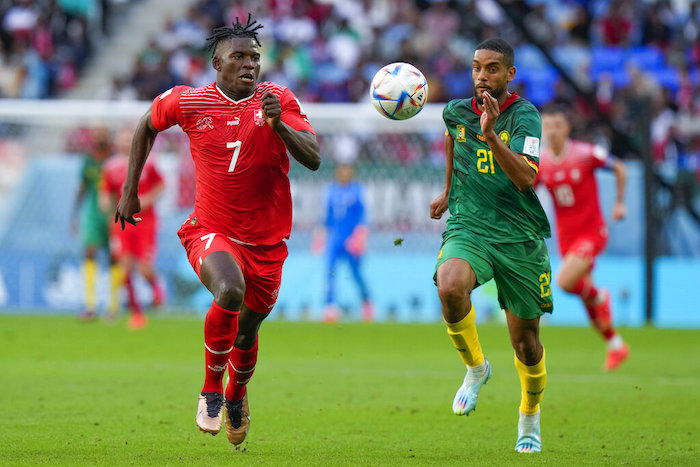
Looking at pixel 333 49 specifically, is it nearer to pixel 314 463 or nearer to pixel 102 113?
pixel 102 113

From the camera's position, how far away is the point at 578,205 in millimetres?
12078

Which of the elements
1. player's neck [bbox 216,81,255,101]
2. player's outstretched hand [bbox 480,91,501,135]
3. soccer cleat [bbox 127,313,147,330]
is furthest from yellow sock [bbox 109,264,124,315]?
player's outstretched hand [bbox 480,91,501,135]

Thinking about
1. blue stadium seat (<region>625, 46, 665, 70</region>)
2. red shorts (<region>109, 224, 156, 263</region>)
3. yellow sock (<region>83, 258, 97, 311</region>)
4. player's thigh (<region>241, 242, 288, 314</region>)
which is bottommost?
yellow sock (<region>83, 258, 97, 311</region>)

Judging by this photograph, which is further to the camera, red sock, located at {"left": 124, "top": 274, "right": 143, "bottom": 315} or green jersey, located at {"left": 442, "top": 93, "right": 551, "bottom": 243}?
red sock, located at {"left": 124, "top": 274, "right": 143, "bottom": 315}

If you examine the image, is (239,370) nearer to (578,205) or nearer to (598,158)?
(578,205)

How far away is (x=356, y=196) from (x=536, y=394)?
1141 cm

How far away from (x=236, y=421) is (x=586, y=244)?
622cm

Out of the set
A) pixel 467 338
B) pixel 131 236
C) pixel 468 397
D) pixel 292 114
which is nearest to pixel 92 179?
pixel 131 236

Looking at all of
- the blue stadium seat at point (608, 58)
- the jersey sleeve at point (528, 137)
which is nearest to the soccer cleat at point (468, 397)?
the jersey sleeve at point (528, 137)

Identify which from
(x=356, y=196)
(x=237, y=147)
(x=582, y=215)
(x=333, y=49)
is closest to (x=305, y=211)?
(x=356, y=196)

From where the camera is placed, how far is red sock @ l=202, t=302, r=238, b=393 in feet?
20.5

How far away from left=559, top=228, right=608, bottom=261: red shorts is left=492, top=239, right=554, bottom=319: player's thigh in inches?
205

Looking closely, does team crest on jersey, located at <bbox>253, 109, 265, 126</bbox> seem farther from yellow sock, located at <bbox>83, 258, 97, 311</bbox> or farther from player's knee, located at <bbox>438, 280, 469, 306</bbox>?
yellow sock, located at <bbox>83, 258, 97, 311</bbox>

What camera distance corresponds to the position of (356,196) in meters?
18.1
